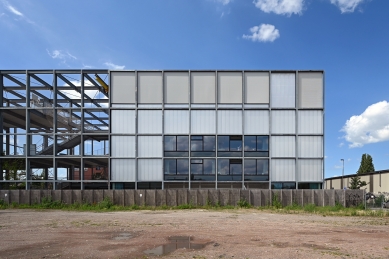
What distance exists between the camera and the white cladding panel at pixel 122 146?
98.9 ft

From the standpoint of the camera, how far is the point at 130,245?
40.5 ft

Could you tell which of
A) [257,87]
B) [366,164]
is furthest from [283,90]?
[366,164]

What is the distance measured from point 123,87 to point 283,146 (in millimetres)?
18082

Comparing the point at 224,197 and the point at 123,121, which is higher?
the point at 123,121

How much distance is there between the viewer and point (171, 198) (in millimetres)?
27672

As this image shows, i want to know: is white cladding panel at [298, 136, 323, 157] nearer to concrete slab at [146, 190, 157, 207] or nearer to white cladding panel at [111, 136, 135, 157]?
concrete slab at [146, 190, 157, 207]

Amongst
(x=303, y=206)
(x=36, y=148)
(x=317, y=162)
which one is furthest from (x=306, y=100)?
(x=36, y=148)

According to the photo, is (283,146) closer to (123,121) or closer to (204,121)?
(204,121)

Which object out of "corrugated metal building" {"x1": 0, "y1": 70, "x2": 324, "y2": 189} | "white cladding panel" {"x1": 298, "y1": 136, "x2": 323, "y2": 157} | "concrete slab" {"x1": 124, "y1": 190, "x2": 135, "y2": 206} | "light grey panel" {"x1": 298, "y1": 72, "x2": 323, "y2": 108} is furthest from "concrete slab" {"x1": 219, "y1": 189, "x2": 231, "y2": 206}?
"light grey panel" {"x1": 298, "y1": 72, "x2": 323, "y2": 108}

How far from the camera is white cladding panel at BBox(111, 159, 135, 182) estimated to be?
2997 cm

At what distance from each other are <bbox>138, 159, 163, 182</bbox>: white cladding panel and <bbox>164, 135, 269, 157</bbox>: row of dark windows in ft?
5.59

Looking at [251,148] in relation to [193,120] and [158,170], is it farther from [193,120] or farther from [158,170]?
[158,170]

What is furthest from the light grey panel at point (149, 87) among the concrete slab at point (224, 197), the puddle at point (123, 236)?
the puddle at point (123, 236)

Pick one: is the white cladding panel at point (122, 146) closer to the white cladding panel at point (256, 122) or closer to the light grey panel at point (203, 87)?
the light grey panel at point (203, 87)
